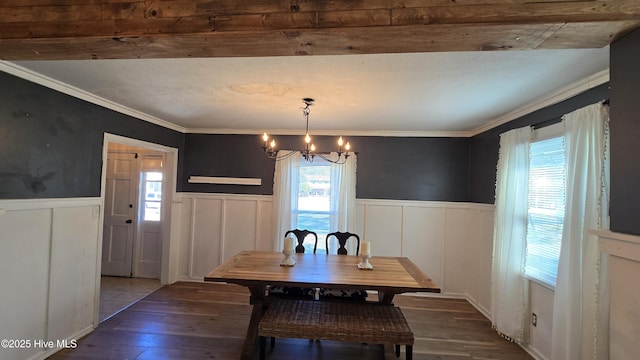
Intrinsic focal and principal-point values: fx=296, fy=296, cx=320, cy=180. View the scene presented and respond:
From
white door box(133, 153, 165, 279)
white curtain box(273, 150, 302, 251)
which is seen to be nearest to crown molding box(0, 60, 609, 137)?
white curtain box(273, 150, 302, 251)

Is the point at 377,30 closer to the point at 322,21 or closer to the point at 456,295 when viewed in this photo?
the point at 322,21

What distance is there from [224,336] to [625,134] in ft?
10.9

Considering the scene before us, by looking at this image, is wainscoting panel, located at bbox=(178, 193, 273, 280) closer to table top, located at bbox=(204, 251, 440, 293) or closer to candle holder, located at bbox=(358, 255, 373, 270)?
table top, located at bbox=(204, 251, 440, 293)

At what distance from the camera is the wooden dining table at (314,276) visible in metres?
2.35

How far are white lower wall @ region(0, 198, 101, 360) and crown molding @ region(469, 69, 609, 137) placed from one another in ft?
14.3

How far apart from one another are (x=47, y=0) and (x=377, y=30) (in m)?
1.58

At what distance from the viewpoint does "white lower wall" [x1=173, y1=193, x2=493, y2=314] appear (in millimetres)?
4027

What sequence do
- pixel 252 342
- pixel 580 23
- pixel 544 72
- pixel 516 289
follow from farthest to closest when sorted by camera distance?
pixel 516 289 < pixel 252 342 < pixel 544 72 < pixel 580 23

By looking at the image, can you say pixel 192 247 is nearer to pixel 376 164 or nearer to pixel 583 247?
pixel 376 164

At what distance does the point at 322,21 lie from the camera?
1.28 metres

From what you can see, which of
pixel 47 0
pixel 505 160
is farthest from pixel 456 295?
pixel 47 0

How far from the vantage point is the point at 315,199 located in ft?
14.5

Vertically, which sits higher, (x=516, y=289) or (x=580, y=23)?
(x=580, y=23)

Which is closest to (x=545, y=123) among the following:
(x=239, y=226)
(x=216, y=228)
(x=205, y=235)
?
(x=239, y=226)
